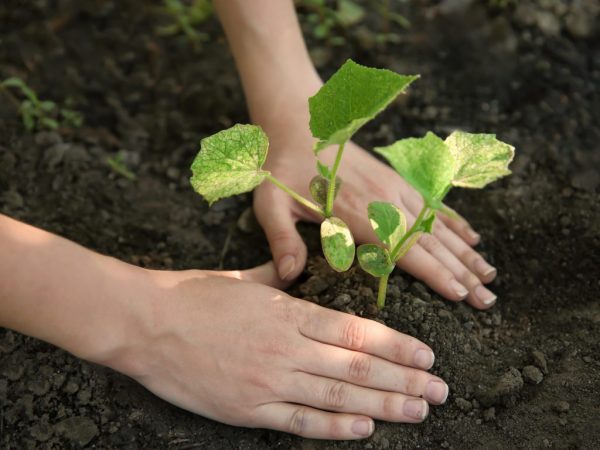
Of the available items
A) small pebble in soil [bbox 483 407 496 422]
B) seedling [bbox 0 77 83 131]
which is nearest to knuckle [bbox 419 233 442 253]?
small pebble in soil [bbox 483 407 496 422]

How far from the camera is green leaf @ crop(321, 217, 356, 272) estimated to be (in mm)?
1186

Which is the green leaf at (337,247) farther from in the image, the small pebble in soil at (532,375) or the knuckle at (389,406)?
the small pebble in soil at (532,375)

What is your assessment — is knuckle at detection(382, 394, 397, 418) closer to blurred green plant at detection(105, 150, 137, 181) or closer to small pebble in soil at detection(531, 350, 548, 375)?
small pebble in soil at detection(531, 350, 548, 375)

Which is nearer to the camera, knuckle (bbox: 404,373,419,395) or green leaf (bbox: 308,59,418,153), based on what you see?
green leaf (bbox: 308,59,418,153)

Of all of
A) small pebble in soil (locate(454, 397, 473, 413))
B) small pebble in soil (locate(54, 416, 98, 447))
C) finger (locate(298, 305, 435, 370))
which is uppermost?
finger (locate(298, 305, 435, 370))

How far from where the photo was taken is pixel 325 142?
3.41 feet

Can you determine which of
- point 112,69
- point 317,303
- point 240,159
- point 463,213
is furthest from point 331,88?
point 112,69

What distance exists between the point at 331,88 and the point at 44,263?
1.84 ft

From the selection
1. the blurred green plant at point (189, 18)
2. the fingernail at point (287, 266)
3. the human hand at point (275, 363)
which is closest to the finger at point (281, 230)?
the fingernail at point (287, 266)

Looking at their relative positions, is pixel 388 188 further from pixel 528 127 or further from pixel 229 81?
pixel 229 81

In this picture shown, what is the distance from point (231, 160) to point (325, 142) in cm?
18

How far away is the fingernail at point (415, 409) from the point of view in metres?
Result: 1.22

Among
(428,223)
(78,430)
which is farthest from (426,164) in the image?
(78,430)

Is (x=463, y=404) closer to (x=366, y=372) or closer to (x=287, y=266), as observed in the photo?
(x=366, y=372)
